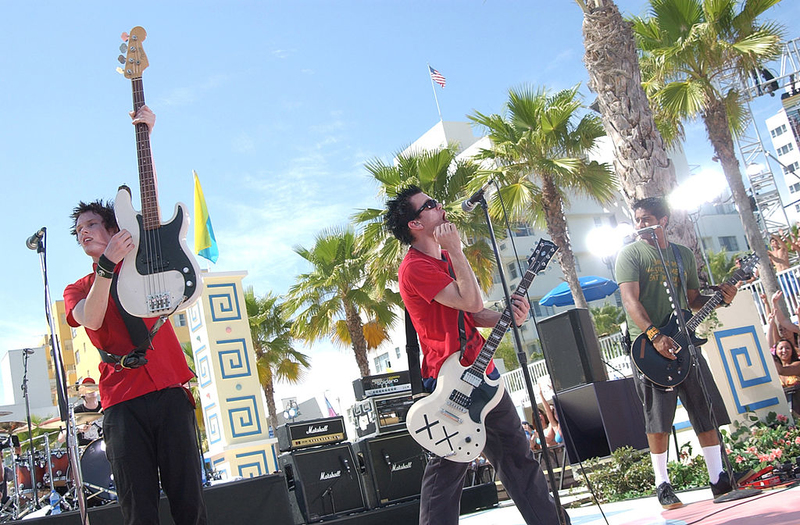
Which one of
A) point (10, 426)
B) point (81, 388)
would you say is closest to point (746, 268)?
point (81, 388)

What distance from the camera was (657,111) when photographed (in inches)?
565

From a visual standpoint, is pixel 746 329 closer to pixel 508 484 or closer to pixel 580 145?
pixel 508 484

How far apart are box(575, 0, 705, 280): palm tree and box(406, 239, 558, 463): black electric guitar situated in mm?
4415

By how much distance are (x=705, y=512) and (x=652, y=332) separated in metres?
1.10

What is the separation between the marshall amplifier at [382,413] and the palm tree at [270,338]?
13364 mm

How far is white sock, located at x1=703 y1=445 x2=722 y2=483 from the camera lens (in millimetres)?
4359

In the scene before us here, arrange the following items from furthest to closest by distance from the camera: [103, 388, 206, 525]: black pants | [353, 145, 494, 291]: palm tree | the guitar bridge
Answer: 1. [353, 145, 494, 291]: palm tree
2. the guitar bridge
3. [103, 388, 206, 525]: black pants

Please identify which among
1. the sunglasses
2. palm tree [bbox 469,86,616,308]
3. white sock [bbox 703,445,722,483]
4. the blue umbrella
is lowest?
white sock [bbox 703,445,722,483]

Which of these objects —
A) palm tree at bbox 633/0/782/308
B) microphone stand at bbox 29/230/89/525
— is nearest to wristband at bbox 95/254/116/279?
microphone stand at bbox 29/230/89/525

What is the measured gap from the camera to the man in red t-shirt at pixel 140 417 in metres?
2.80

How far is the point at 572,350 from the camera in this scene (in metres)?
6.47

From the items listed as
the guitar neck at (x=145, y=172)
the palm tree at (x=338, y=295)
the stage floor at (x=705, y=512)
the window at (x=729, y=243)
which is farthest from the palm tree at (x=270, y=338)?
the window at (x=729, y=243)

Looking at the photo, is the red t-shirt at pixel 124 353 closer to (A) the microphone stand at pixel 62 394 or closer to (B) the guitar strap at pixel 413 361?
(A) the microphone stand at pixel 62 394

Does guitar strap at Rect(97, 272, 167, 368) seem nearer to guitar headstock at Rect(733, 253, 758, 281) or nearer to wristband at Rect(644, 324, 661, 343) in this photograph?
wristband at Rect(644, 324, 661, 343)
